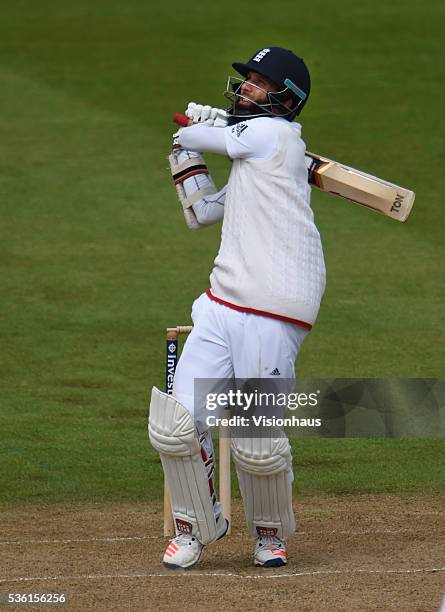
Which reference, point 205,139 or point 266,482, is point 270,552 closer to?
point 266,482

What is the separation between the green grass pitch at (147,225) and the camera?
879cm

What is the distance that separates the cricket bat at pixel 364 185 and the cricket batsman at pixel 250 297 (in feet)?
0.47

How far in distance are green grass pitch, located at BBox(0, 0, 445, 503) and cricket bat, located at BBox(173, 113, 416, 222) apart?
6.65 feet

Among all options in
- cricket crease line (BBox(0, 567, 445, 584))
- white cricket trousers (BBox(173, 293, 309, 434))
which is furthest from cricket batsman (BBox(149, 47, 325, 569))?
cricket crease line (BBox(0, 567, 445, 584))

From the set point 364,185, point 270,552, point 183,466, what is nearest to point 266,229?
point 364,185

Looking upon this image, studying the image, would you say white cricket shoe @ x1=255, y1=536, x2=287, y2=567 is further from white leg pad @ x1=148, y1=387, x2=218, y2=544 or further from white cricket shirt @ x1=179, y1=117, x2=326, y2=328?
white cricket shirt @ x1=179, y1=117, x2=326, y2=328

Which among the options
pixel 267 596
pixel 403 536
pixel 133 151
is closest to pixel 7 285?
pixel 133 151

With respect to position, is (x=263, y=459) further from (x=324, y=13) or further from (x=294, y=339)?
(x=324, y=13)

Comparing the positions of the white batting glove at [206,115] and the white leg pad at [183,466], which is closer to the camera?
the white leg pad at [183,466]

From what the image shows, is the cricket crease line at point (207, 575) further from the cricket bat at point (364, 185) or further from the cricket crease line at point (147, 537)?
the cricket bat at point (364, 185)

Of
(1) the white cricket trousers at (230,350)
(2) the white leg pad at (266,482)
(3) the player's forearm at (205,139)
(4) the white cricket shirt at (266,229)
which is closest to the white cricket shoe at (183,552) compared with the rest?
(2) the white leg pad at (266,482)

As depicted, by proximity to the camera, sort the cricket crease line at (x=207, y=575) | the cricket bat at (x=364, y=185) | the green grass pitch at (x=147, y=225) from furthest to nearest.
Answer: the green grass pitch at (x=147, y=225)
the cricket bat at (x=364, y=185)
the cricket crease line at (x=207, y=575)

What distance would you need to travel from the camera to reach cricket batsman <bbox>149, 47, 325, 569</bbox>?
20.6 feet

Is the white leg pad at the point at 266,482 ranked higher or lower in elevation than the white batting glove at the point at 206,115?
lower
